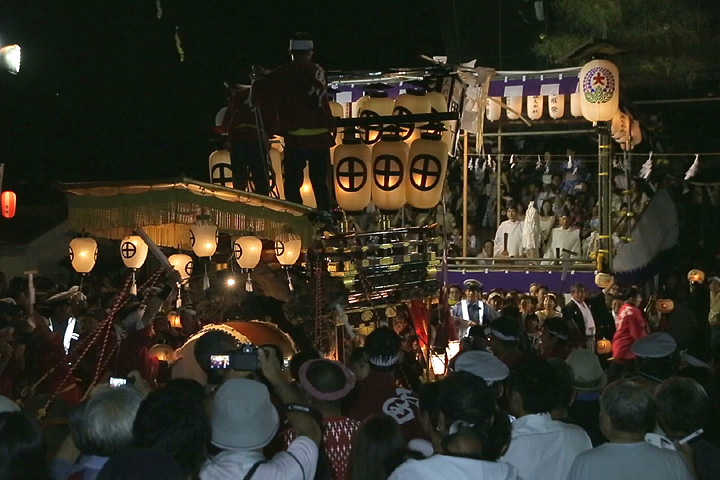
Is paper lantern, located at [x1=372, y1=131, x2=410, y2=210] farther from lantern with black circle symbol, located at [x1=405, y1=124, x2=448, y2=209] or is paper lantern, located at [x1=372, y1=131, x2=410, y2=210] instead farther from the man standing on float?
the man standing on float

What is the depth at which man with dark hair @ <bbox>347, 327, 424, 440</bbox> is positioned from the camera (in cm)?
590

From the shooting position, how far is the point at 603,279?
57.3ft

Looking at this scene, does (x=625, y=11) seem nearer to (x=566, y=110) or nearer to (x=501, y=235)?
(x=566, y=110)

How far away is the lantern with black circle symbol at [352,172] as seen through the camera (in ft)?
47.3

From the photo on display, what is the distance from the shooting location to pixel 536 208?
2169 centimetres

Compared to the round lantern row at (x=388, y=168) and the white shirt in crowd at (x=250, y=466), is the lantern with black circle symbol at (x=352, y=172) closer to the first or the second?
the round lantern row at (x=388, y=168)

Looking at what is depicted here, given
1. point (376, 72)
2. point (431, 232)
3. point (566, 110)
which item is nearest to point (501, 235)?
point (566, 110)

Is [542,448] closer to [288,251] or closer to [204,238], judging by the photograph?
[204,238]

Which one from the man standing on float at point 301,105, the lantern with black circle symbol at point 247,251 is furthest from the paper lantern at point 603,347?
the lantern with black circle symbol at point 247,251

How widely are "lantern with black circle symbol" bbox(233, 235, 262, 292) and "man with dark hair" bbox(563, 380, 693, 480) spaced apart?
6.71 metres

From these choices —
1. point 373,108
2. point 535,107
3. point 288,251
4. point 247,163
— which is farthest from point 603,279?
point 288,251

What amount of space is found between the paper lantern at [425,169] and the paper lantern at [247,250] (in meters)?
4.16

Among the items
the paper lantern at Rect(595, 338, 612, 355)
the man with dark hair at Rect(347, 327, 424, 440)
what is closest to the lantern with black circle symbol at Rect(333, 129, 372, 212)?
the paper lantern at Rect(595, 338, 612, 355)

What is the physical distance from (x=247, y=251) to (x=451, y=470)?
23.8 ft
